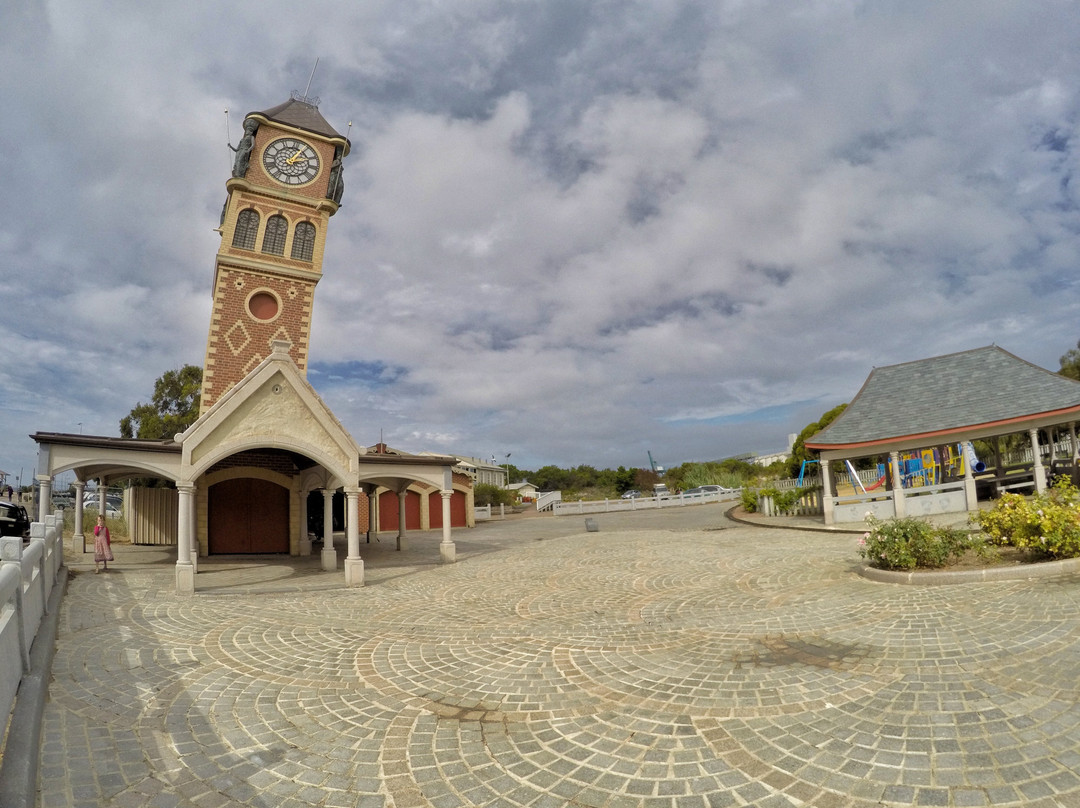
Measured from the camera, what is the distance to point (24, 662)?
5.06 m

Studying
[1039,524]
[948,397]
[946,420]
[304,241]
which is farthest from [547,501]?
[1039,524]

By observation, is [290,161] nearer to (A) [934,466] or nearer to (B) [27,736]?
(B) [27,736]

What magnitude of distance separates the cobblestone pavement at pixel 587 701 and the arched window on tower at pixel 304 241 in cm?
1343

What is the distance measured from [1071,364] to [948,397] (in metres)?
36.2

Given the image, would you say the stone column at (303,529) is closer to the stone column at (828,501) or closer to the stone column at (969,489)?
the stone column at (828,501)

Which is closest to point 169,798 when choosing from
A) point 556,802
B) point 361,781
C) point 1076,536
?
point 361,781

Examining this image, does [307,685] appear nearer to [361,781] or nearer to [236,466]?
[361,781]

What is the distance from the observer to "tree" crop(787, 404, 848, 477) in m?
36.2

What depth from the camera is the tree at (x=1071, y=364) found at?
40.9m

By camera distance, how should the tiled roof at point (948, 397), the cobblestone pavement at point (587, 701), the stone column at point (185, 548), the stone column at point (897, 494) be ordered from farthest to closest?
the stone column at point (897, 494)
the tiled roof at point (948, 397)
the stone column at point (185, 548)
the cobblestone pavement at point (587, 701)

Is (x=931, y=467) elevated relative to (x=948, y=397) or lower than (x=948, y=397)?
lower

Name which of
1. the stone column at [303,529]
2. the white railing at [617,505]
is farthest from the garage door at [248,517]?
the white railing at [617,505]

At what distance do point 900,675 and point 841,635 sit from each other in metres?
1.38

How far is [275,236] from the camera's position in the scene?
1902 cm
